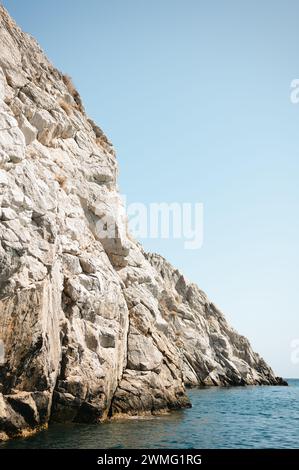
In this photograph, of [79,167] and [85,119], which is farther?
[85,119]

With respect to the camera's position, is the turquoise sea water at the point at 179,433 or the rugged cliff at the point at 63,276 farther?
the rugged cliff at the point at 63,276

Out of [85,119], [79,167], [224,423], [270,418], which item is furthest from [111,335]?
[85,119]

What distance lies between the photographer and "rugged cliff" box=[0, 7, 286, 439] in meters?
22.3

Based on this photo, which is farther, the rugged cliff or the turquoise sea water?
the rugged cliff

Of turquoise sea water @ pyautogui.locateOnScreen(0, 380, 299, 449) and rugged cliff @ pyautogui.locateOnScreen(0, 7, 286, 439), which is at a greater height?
rugged cliff @ pyautogui.locateOnScreen(0, 7, 286, 439)

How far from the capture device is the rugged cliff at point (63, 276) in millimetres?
22281

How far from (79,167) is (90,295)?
43.9 ft

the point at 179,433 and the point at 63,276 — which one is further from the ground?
the point at 63,276

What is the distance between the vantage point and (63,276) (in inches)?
1132

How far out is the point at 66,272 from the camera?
95.9 ft

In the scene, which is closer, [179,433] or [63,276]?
[179,433]

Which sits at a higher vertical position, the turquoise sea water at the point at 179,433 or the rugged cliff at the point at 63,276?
the rugged cliff at the point at 63,276
